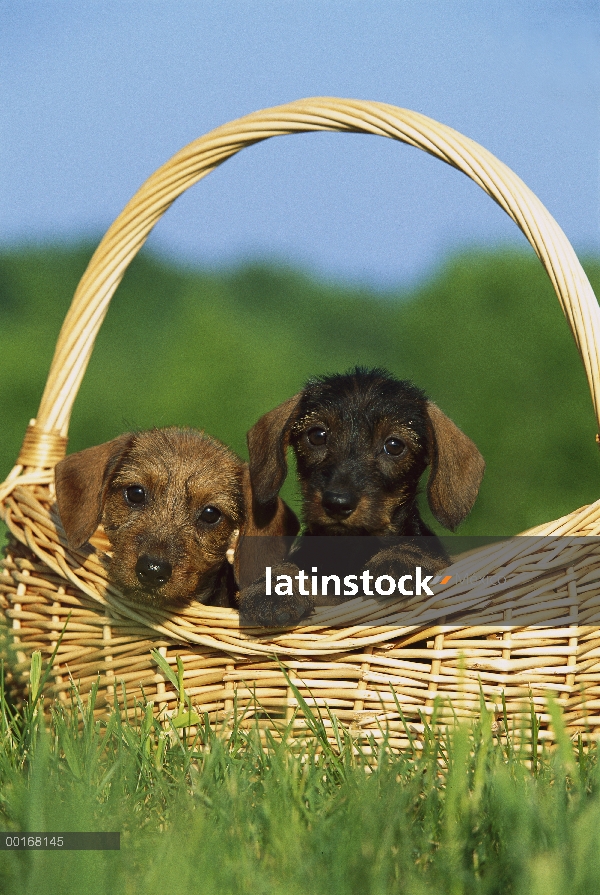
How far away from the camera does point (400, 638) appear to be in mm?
2330

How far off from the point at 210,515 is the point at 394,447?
0.63 meters

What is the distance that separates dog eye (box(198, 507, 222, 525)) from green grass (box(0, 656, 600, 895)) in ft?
2.62

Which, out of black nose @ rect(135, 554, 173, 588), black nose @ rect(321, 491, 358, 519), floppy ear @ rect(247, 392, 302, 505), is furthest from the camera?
floppy ear @ rect(247, 392, 302, 505)

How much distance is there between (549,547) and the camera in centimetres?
236

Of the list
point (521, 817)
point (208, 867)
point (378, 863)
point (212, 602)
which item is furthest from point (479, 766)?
point (212, 602)

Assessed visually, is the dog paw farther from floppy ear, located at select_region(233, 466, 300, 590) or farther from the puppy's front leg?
floppy ear, located at select_region(233, 466, 300, 590)

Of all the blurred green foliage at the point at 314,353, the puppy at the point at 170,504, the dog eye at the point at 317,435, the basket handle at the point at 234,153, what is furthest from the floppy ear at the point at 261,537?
the blurred green foliage at the point at 314,353

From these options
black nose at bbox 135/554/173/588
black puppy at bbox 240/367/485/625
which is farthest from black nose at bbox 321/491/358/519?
black nose at bbox 135/554/173/588

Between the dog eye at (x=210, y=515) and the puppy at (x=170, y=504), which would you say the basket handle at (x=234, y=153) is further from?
the dog eye at (x=210, y=515)

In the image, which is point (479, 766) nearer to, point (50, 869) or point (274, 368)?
point (50, 869)

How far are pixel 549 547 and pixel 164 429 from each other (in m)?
1.43

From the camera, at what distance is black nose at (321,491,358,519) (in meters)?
2.58

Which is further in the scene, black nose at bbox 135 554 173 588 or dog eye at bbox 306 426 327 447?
dog eye at bbox 306 426 327 447

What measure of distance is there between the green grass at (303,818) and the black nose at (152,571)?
16.3 inches
